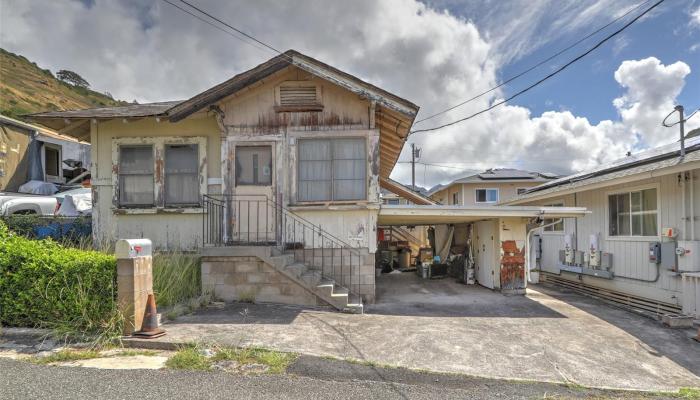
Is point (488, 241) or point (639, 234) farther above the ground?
point (639, 234)

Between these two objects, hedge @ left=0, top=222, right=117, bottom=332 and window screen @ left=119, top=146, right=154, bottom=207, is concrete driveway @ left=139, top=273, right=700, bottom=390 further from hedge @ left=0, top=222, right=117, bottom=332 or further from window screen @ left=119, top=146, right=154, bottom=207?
window screen @ left=119, top=146, right=154, bottom=207

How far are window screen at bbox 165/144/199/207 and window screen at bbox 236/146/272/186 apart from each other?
1.02m

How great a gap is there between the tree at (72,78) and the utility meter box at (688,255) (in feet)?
199

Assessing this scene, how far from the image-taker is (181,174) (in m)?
8.85

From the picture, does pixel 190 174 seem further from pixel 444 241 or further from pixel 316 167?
pixel 444 241

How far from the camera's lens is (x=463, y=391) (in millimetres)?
4145

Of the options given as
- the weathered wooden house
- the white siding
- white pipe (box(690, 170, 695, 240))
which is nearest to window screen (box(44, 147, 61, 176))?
the weathered wooden house

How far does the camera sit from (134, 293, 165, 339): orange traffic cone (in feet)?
17.4

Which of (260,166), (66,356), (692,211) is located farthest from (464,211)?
(66,356)

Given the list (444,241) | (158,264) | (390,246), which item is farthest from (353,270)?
(390,246)

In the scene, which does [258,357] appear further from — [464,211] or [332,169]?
[464,211]

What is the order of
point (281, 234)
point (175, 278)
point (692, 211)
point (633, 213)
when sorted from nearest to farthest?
point (175, 278)
point (692, 211)
point (281, 234)
point (633, 213)

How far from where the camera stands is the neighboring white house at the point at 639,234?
786cm

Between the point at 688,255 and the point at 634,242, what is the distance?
1.72 m
